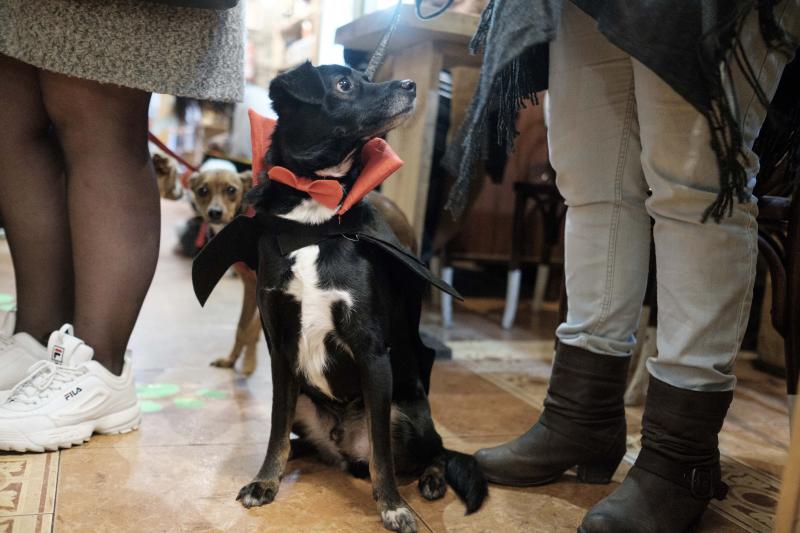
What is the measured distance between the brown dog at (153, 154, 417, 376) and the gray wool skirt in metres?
0.34

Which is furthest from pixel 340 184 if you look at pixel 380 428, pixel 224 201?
pixel 224 201

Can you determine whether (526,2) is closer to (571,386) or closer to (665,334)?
(665,334)

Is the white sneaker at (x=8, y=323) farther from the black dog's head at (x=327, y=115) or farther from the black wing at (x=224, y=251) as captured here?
the black dog's head at (x=327, y=115)

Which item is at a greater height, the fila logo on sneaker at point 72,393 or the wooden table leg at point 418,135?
the wooden table leg at point 418,135

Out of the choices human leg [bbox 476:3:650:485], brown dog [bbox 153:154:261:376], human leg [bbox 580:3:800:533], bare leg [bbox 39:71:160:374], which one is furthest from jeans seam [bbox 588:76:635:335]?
brown dog [bbox 153:154:261:376]

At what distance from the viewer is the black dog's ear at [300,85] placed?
1260 mm

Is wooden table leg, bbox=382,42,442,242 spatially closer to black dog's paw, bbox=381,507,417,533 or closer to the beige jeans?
the beige jeans

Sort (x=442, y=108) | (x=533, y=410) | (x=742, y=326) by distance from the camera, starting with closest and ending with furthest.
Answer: (x=742, y=326), (x=533, y=410), (x=442, y=108)

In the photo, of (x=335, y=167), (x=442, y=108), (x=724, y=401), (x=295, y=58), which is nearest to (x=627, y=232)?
(x=724, y=401)

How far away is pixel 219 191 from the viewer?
2.70 metres

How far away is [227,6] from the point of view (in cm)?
128

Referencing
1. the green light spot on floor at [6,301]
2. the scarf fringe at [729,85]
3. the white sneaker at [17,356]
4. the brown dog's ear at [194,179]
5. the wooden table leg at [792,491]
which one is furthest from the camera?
the brown dog's ear at [194,179]

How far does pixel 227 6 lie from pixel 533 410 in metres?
1.29

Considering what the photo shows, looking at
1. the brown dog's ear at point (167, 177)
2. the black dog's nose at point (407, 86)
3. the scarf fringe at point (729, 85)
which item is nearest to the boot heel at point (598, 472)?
the scarf fringe at point (729, 85)
